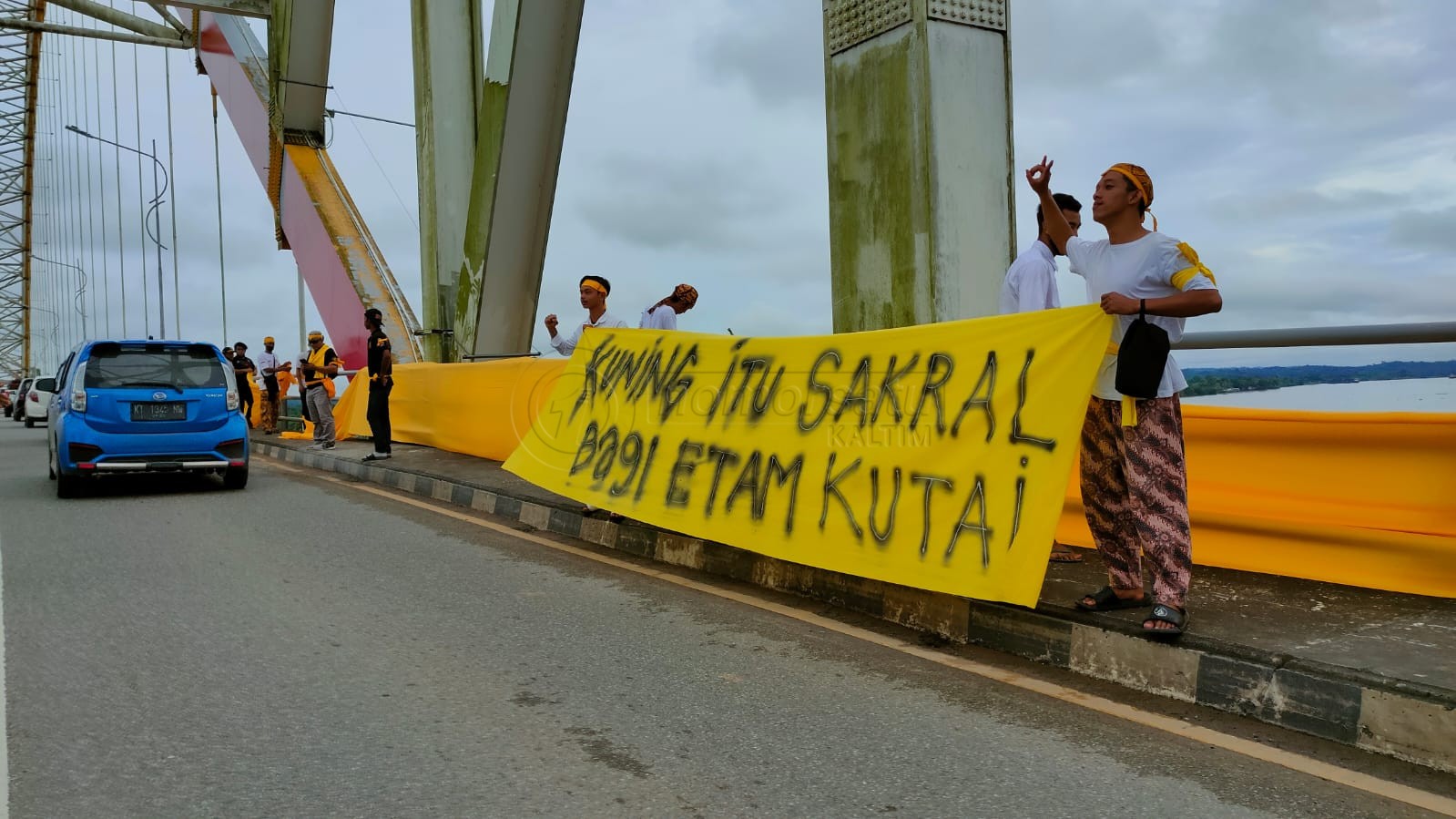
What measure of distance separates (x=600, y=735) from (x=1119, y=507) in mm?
2320

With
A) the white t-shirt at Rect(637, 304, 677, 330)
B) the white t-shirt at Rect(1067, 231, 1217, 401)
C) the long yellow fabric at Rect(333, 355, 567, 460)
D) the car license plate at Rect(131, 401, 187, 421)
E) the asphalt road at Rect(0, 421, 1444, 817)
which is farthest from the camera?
the long yellow fabric at Rect(333, 355, 567, 460)

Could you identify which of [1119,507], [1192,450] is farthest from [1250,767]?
[1192,450]

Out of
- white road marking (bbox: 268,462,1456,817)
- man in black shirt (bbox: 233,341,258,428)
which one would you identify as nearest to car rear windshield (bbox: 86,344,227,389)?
white road marking (bbox: 268,462,1456,817)

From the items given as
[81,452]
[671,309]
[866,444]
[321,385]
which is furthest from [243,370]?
[866,444]

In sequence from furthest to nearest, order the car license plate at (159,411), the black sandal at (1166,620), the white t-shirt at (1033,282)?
1. the car license plate at (159,411)
2. the white t-shirt at (1033,282)
3. the black sandal at (1166,620)

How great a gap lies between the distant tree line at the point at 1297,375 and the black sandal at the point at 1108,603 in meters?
0.88

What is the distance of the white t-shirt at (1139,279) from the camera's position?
3959 millimetres

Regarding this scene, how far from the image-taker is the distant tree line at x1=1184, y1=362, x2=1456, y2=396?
165 inches

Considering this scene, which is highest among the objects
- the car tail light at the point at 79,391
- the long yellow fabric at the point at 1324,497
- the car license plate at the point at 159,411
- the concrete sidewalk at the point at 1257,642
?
the car tail light at the point at 79,391

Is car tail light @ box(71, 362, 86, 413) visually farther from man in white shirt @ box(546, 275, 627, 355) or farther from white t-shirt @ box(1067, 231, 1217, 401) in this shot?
white t-shirt @ box(1067, 231, 1217, 401)

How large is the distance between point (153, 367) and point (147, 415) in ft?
1.71

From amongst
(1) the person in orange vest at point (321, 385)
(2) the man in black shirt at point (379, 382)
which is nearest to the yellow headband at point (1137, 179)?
(2) the man in black shirt at point (379, 382)

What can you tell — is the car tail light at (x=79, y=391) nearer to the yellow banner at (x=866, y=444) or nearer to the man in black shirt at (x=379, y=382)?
the man in black shirt at (x=379, y=382)

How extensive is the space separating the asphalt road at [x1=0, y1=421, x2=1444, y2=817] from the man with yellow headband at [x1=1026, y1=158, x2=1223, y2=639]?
2.31 ft
